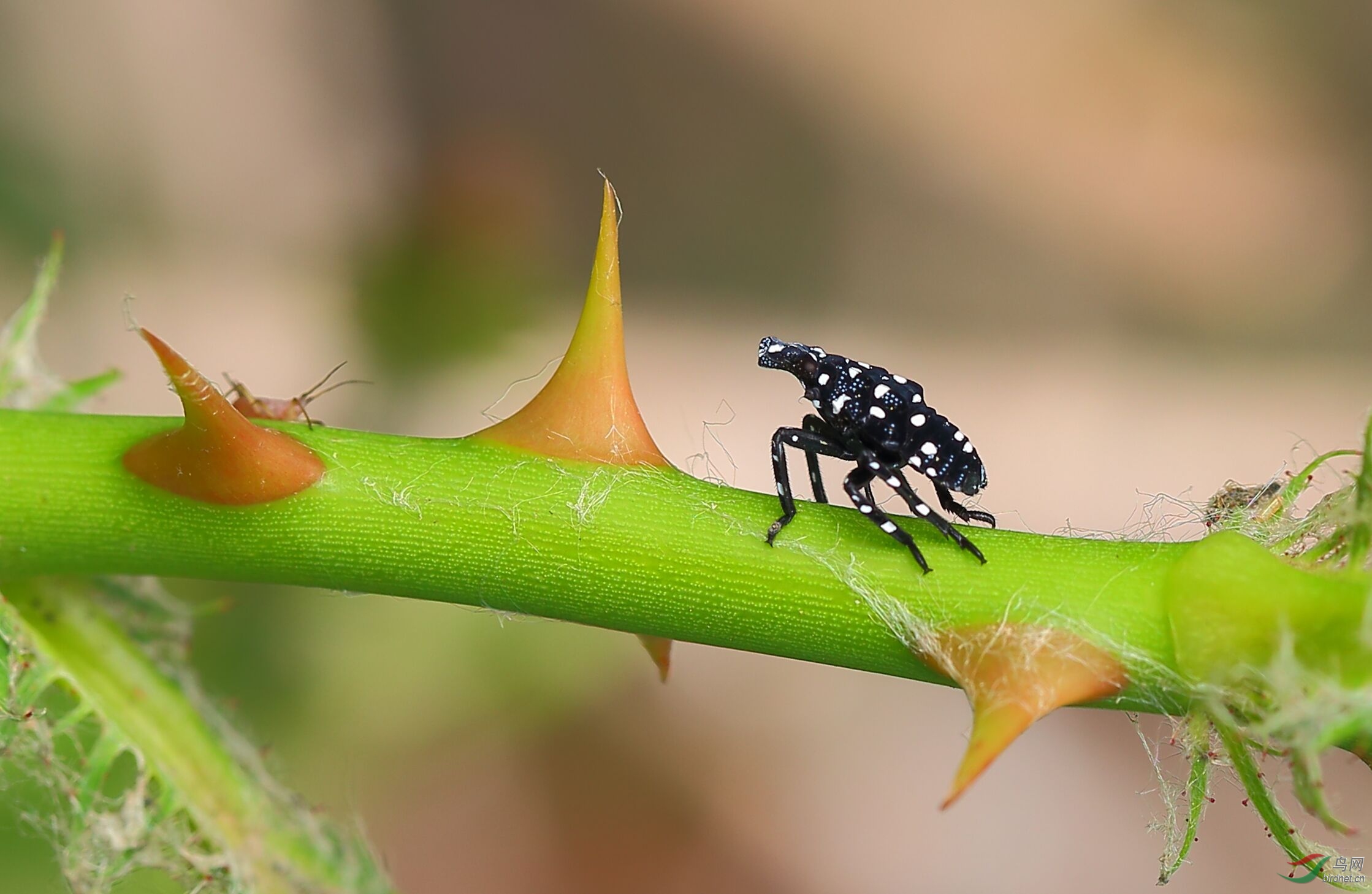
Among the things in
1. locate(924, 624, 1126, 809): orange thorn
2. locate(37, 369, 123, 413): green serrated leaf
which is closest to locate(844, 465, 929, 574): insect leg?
locate(924, 624, 1126, 809): orange thorn

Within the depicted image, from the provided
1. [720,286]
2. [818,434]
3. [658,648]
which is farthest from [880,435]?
[720,286]

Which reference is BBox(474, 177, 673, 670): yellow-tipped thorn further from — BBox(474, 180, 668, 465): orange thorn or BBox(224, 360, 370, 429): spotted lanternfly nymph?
BBox(224, 360, 370, 429): spotted lanternfly nymph

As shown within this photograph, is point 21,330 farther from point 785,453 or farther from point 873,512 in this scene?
point 873,512

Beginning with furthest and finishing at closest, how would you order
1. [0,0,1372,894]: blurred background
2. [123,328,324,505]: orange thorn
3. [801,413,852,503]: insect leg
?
[0,0,1372,894]: blurred background < [801,413,852,503]: insect leg < [123,328,324,505]: orange thorn

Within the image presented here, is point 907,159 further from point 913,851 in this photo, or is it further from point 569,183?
point 913,851

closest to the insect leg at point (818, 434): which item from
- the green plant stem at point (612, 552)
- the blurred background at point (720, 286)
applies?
the green plant stem at point (612, 552)
